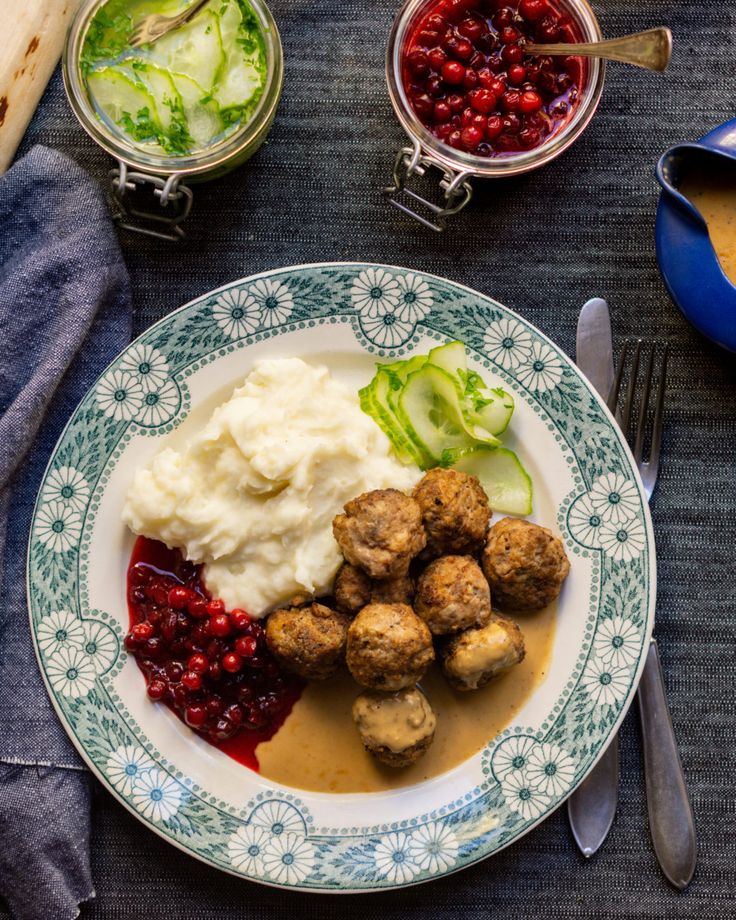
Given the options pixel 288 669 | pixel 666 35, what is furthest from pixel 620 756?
pixel 666 35

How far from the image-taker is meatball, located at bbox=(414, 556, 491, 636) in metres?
4.30

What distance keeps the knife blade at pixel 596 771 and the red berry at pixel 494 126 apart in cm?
108

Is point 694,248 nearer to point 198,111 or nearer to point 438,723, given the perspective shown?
point 198,111

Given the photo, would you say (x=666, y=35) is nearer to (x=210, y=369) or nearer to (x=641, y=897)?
(x=210, y=369)

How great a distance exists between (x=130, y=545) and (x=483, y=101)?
2.89 m

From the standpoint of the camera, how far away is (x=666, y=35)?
4.04 meters

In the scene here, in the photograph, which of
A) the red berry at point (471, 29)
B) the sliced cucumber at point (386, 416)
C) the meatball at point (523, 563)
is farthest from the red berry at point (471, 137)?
the meatball at point (523, 563)

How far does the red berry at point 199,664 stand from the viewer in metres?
4.58

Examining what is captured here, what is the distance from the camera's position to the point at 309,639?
4.31 metres

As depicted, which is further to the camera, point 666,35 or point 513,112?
point 513,112

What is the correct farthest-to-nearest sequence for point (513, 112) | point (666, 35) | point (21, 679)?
point (21, 679) → point (513, 112) → point (666, 35)

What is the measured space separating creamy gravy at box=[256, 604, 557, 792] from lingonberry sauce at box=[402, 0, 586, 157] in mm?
2437

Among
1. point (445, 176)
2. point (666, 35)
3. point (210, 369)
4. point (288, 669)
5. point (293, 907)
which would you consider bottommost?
point (293, 907)

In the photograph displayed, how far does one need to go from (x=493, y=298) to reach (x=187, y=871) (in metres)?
3.54
